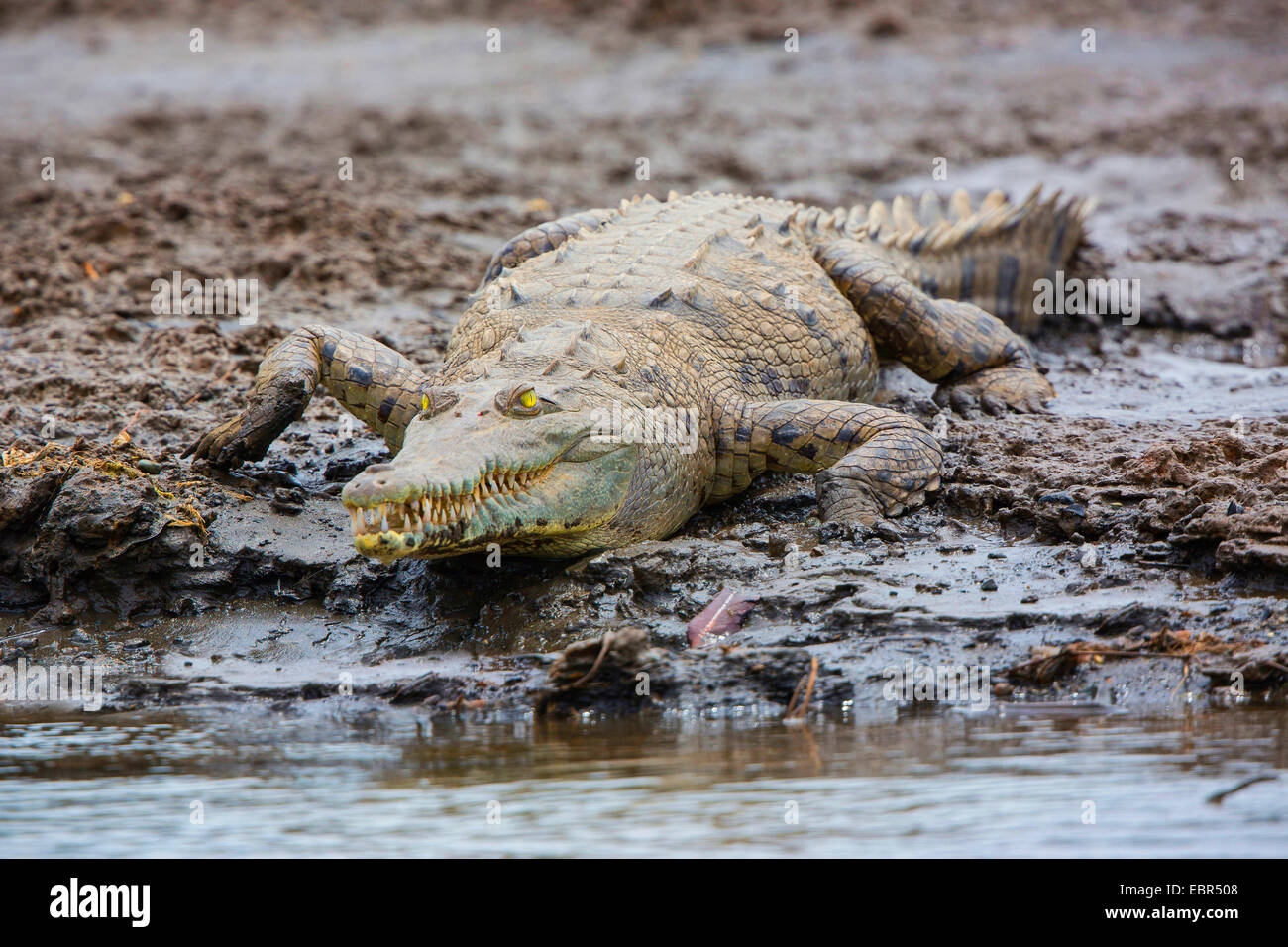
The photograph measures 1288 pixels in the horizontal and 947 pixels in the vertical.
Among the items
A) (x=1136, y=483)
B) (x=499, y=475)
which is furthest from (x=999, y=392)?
(x=499, y=475)

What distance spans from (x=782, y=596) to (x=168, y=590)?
2.28 m

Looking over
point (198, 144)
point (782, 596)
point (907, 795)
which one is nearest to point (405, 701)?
point (782, 596)

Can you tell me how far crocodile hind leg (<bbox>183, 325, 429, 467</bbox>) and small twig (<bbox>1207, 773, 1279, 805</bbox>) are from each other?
136 inches

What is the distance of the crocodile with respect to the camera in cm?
468

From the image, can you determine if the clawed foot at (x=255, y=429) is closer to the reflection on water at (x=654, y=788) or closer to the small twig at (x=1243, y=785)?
the reflection on water at (x=654, y=788)

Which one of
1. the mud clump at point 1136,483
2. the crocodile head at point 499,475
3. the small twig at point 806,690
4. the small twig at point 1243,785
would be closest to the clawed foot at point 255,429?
the crocodile head at point 499,475

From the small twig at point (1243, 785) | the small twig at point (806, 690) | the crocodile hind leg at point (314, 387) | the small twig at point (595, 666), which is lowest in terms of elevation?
the small twig at point (1243, 785)

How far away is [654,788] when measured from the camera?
3510 mm

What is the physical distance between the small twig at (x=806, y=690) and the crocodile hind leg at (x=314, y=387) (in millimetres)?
2126

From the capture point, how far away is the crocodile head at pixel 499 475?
4316 millimetres

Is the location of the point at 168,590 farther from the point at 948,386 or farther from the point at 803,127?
the point at 803,127

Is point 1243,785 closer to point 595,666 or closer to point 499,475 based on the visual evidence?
point 595,666

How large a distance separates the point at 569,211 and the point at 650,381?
15.9ft

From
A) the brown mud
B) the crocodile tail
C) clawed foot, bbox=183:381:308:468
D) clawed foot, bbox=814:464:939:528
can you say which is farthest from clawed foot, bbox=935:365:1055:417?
clawed foot, bbox=183:381:308:468
